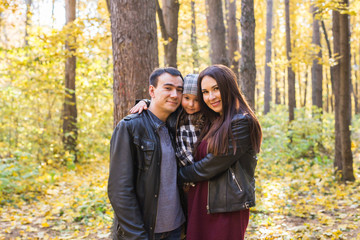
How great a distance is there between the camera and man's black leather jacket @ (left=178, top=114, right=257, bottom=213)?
2.63m

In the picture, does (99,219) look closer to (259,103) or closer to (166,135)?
(166,135)

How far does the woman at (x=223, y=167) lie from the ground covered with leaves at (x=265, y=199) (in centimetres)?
273

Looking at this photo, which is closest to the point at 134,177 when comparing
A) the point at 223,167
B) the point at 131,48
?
the point at 223,167

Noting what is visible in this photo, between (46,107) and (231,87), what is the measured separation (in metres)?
10.6

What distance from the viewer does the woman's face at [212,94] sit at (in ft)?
9.23

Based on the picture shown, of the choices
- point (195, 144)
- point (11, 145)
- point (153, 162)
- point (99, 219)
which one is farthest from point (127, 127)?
point (11, 145)

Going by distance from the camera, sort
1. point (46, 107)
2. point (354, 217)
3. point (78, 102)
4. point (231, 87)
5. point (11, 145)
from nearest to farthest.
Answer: point (231, 87) → point (354, 217) → point (11, 145) → point (46, 107) → point (78, 102)

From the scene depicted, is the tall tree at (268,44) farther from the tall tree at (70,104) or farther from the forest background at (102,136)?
the tall tree at (70,104)

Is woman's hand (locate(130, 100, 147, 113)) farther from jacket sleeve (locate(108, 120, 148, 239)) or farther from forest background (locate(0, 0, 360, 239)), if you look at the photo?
forest background (locate(0, 0, 360, 239))

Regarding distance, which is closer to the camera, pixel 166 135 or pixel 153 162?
pixel 153 162

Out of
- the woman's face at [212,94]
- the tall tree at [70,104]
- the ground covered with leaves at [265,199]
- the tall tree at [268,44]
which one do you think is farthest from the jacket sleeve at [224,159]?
the tall tree at [268,44]

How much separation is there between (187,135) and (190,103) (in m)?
0.30

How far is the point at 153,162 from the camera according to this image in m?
2.57

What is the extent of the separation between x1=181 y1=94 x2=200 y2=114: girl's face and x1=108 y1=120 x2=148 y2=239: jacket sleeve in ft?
2.33
